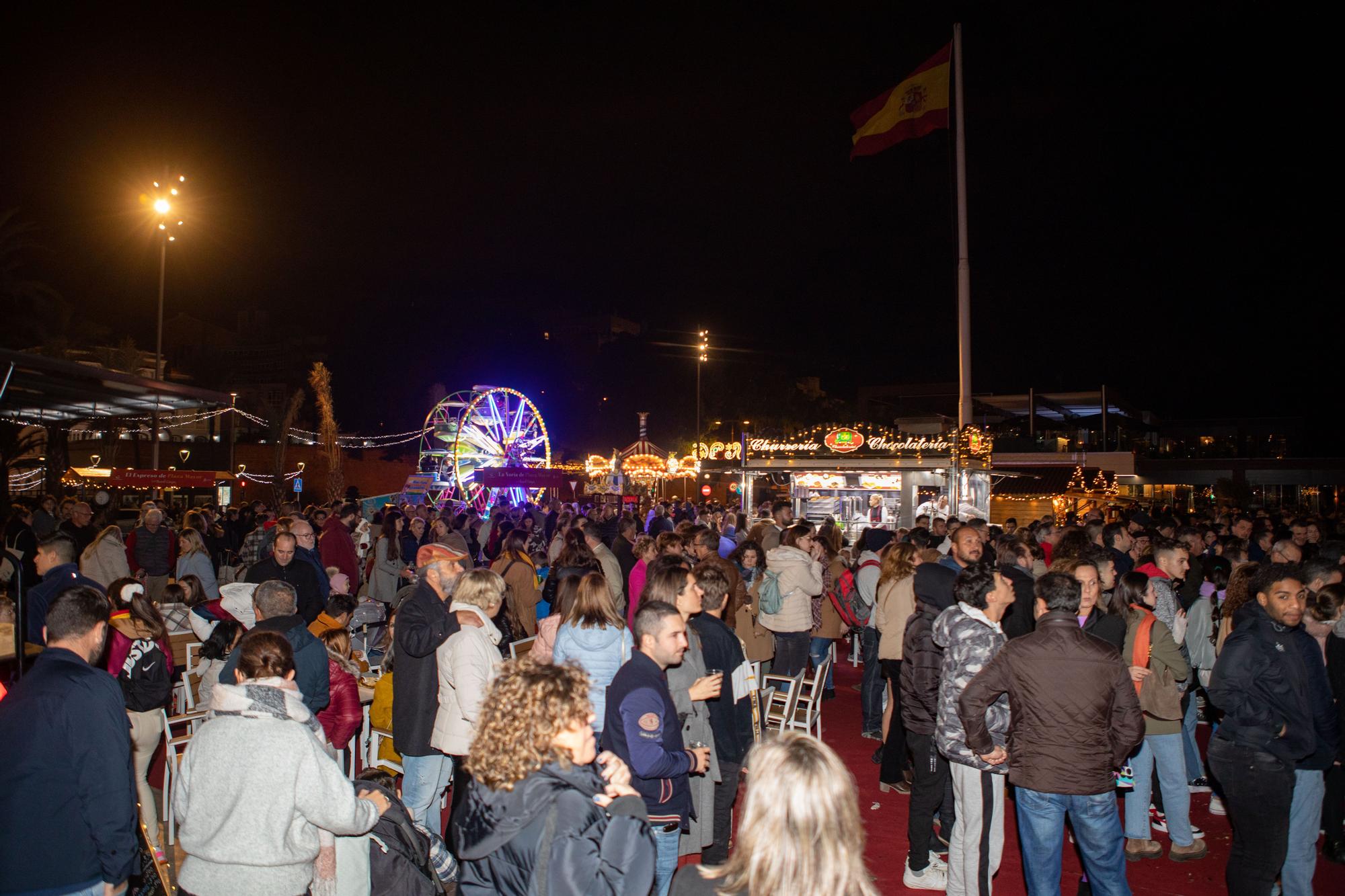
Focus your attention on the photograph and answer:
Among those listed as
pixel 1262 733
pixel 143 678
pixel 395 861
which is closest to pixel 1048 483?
pixel 1262 733

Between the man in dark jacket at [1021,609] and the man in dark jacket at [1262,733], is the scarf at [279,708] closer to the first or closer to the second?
the man in dark jacket at [1262,733]

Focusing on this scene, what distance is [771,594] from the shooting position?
7691 millimetres

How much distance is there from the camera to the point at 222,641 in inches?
198

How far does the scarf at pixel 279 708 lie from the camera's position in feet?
9.40

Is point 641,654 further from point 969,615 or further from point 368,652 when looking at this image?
point 368,652

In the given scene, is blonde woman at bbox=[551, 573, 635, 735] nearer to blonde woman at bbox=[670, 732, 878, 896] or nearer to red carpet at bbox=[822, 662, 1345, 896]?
red carpet at bbox=[822, 662, 1345, 896]

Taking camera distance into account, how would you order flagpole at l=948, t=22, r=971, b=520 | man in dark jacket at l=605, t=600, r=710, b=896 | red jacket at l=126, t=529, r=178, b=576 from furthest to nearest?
flagpole at l=948, t=22, r=971, b=520
red jacket at l=126, t=529, r=178, b=576
man in dark jacket at l=605, t=600, r=710, b=896

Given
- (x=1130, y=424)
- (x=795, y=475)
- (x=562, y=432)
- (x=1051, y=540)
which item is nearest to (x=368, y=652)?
(x=1051, y=540)

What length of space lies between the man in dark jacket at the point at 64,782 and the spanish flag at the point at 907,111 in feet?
54.2

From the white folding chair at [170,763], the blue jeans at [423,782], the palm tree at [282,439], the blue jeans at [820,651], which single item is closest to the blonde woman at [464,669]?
the blue jeans at [423,782]

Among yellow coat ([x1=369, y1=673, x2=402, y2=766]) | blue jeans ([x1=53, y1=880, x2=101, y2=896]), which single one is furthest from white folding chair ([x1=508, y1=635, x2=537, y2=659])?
blue jeans ([x1=53, y1=880, x2=101, y2=896])

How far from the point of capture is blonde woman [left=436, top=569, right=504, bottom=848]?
4.43 metres

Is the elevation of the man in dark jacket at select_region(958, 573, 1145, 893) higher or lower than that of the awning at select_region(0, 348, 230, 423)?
lower

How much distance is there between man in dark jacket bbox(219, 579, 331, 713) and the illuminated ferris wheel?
23711 mm
